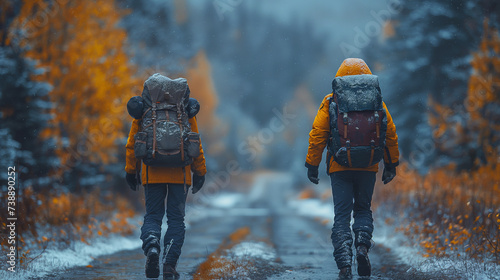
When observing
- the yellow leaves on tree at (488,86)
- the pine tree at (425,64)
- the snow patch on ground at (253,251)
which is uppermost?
the pine tree at (425,64)

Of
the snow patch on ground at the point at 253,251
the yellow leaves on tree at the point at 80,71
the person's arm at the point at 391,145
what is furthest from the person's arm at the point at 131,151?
the yellow leaves on tree at the point at 80,71

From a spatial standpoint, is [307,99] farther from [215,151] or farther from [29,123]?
[29,123]

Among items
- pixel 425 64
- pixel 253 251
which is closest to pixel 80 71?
pixel 253 251

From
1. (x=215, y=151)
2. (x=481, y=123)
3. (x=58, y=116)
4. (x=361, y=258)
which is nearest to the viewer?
(x=361, y=258)

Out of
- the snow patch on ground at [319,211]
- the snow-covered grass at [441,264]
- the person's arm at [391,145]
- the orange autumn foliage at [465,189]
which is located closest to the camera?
the snow-covered grass at [441,264]

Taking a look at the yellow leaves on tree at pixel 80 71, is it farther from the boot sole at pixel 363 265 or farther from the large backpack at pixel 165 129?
the boot sole at pixel 363 265

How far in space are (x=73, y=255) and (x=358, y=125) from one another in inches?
166

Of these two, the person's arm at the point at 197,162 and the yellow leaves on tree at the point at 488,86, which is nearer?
the person's arm at the point at 197,162

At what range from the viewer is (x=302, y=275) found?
5.90m

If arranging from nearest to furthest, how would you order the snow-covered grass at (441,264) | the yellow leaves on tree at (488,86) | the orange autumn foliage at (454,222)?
the snow-covered grass at (441,264)
the orange autumn foliage at (454,222)
the yellow leaves on tree at (488,86)

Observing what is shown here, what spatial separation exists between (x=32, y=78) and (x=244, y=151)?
52458 mm

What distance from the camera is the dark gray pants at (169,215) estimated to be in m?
5.61

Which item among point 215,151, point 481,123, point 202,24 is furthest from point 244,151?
point 481,123

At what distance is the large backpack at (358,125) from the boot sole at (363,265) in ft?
3.04
